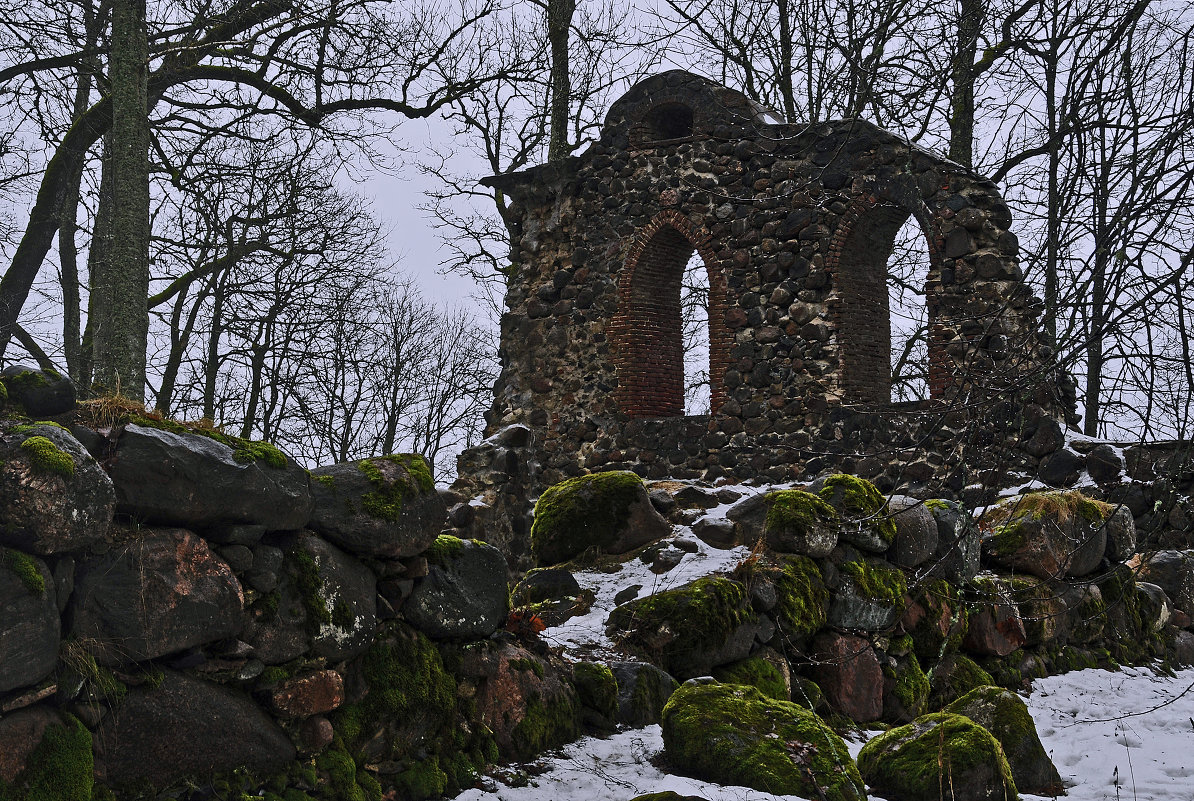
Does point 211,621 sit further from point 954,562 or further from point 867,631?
point 954,562

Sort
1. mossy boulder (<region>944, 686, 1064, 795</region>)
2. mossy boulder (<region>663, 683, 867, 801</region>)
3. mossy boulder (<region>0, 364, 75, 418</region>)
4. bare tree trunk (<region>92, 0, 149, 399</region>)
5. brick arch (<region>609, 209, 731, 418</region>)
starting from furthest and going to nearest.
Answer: brick arch (<region>609, 209, 731, 418</region>)
bare tree trunk (<region>92, 0, 149, 399</region>)
mossy boulder (<region>944, 686, 1064, 795</region>)
mossy boulder (<region>663, 683, 867, 801</region>)
mossy boulder (<region>0, 364, 75, 418</region>)

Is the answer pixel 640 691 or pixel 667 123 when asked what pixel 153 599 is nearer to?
pixel 640 691

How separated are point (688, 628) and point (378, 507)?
2442mm

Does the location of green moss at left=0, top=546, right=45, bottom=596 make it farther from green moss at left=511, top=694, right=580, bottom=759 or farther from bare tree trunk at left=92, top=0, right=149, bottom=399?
bare tree trunk at left=92, top=0, right=149, bottom=399

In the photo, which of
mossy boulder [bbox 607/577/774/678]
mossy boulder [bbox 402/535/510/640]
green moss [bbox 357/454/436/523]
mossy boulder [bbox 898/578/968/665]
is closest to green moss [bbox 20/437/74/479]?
green moss [bbox 357/454/436/523]

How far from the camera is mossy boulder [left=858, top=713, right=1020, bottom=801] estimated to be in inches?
209

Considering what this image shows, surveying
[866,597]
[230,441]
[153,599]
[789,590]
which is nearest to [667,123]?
[866,597]

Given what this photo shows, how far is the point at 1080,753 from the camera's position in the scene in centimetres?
692

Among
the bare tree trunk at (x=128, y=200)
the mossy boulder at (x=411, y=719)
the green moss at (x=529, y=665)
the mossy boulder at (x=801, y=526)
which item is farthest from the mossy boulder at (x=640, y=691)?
the bare tree trunk at (x=128, y=200)

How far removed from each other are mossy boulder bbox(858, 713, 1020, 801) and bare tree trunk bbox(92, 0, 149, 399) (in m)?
7.69

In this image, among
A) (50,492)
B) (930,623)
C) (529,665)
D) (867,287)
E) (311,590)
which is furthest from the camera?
(867,287)

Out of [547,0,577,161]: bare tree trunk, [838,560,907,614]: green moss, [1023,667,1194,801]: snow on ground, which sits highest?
[547,0,577,161]: bare tree trunk

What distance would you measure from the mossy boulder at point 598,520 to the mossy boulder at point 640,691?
6.79ft

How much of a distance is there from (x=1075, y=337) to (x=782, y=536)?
4068mm
